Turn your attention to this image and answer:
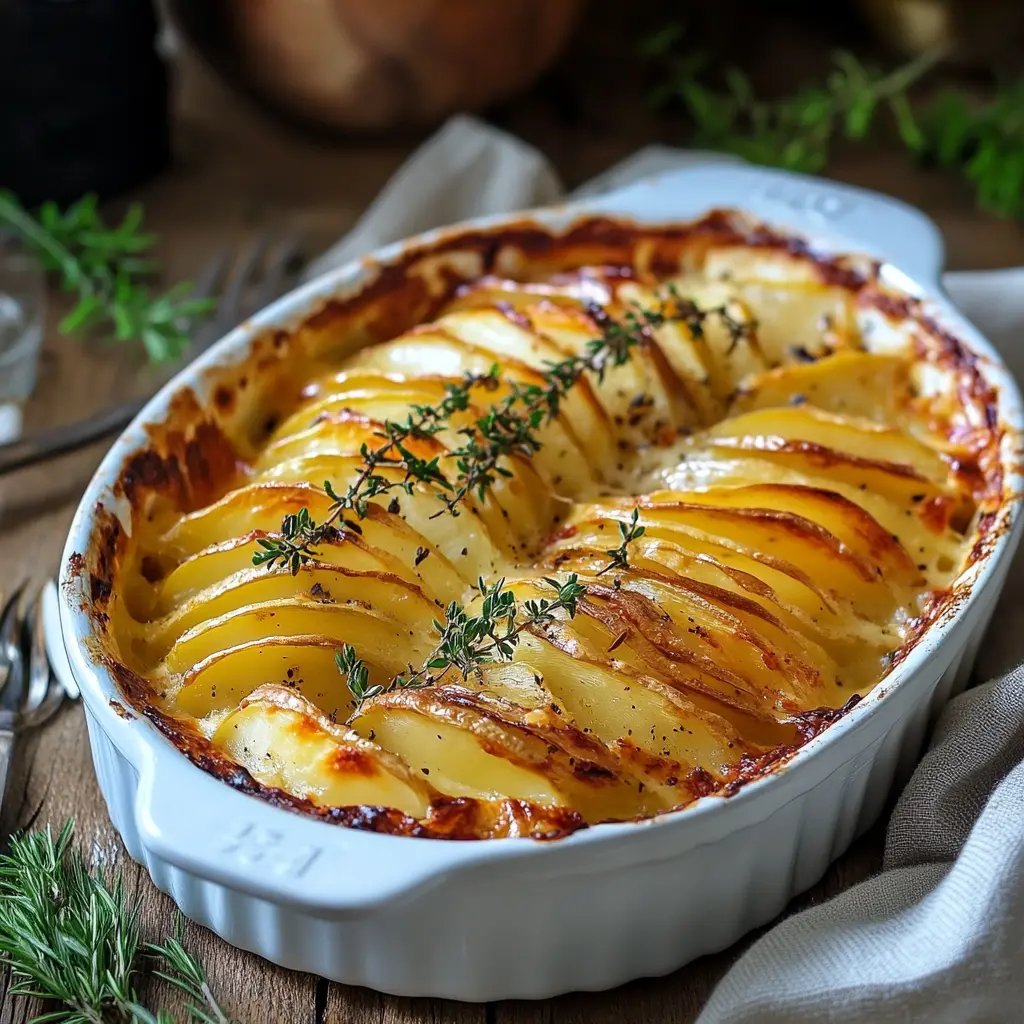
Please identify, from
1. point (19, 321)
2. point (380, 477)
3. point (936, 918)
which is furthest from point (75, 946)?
point (19, 321)

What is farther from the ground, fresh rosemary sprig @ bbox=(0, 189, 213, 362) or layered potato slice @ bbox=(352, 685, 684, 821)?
layered potato slice @ bbox=(352, 685, 684, 821)

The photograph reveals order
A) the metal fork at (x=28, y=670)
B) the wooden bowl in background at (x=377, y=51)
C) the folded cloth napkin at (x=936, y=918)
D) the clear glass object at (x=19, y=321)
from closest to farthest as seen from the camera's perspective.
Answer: the folded cloth napkin at (x=936, y=918) < the metal fork at (x=28, y=670) < the clear glass object at (x=19, y=321) < the wooden bowl in background at (x=377, y=51)

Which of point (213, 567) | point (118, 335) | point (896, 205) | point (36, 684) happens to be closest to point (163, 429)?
point (213, 567)

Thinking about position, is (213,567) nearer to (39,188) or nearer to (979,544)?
(979,544)

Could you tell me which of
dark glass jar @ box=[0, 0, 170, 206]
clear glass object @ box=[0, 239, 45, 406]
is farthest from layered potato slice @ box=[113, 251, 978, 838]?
dark glass jar @ box=[0, 0, 170, 206]

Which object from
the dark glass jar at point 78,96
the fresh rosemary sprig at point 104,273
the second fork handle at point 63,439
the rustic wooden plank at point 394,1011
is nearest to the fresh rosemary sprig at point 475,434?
the rustic wooden plank at point 394,1011

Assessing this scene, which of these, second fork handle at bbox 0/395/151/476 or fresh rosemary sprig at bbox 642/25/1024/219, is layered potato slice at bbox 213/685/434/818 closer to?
second fork handle at bbox 0/395/151/476

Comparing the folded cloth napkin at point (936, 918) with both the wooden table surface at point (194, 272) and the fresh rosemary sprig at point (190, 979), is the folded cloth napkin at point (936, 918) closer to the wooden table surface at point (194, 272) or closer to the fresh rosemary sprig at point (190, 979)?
the wooden table surface at point (194, 272)

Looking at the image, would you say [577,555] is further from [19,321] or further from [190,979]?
[19,321]
